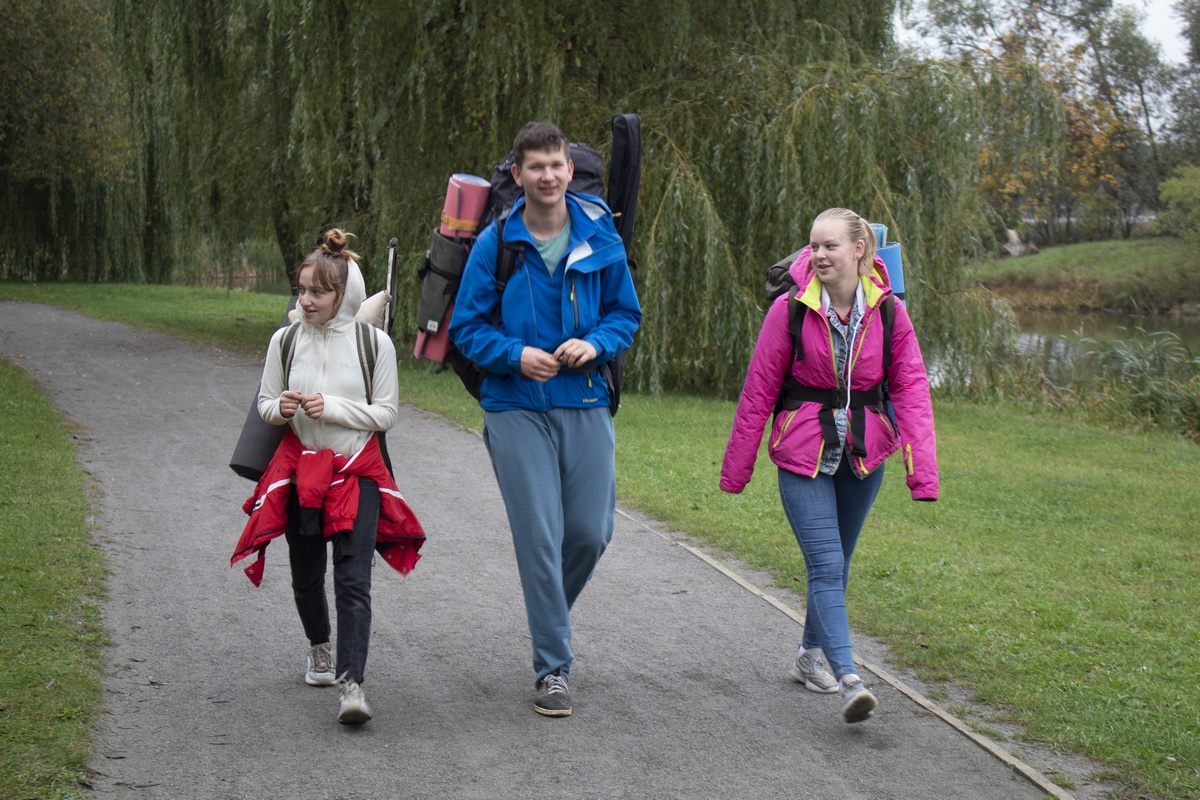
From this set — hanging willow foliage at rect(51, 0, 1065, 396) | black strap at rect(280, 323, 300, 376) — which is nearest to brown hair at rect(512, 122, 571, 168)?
black strap at rect(280, 323, 300, 376)

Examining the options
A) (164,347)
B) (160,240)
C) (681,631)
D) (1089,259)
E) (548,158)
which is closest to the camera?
(548,158)

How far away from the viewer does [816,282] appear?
14.5ft

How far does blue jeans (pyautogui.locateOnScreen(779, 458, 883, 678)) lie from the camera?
167 inches

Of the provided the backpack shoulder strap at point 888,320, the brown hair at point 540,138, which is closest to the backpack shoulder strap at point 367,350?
the brown hair at point 540,138

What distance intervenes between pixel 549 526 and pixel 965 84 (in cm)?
1104

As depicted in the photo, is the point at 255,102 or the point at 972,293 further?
the point at 255,102

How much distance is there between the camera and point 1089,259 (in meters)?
46.1

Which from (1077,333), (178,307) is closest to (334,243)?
(1077,333)

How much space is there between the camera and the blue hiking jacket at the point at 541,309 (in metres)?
4.25

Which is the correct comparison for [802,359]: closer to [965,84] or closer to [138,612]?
[138,612]

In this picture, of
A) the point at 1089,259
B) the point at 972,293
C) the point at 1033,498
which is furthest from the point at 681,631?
the point at 1089,259

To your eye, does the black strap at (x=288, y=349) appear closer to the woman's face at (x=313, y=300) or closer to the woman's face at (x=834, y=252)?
the woman's face at (x=313, y=300)

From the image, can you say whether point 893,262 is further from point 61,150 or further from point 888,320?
point 61,150

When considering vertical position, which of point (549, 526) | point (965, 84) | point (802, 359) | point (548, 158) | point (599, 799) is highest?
point (965, 84)
